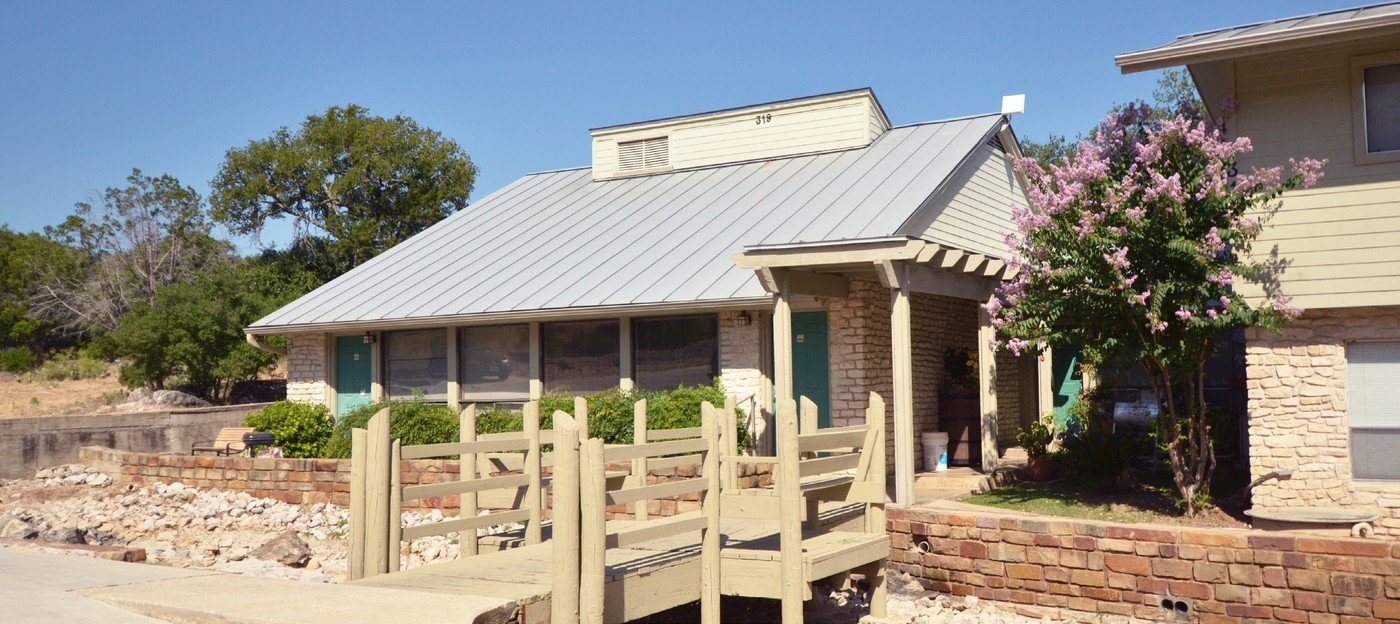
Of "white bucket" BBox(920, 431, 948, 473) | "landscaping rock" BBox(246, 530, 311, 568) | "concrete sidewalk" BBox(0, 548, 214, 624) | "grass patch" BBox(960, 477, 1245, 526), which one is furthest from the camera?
"white bucket" BBox(920, 431, 948, 473)

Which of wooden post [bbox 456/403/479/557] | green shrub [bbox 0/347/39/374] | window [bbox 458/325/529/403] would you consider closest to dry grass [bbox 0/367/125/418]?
green shrub [bbox 0/347/39/374]

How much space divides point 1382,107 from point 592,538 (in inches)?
325

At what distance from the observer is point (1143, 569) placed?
9.89 meters

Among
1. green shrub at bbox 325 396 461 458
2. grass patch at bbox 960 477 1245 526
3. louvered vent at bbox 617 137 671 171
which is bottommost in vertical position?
grass patch at bbox 960 477 1245 526

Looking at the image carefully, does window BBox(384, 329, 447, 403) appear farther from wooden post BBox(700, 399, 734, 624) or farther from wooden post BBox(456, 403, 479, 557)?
wooden post BBox(700, 399, 734, 624)

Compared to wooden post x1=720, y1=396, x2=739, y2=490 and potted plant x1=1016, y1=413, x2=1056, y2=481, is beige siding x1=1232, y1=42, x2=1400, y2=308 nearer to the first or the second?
potted plant x1=1016, y1=413, x2=1056, y2=481

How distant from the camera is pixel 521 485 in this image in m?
8.39

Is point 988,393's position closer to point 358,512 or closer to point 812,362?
point 812,362

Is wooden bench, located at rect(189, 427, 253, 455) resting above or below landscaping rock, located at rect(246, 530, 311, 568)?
above

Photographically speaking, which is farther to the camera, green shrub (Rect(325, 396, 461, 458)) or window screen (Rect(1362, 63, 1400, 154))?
green shrub (Rect(325, 396, 461, 458))

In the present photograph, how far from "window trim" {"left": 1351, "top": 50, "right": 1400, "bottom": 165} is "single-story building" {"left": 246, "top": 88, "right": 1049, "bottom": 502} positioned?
4063mm

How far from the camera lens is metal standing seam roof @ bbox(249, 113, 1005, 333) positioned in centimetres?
1597

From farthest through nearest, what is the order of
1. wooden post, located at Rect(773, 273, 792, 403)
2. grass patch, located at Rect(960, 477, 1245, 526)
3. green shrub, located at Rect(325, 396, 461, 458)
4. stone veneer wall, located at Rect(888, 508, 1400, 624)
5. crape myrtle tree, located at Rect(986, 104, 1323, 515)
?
green shrub, located at Rect(325, 396, 461, 458)
wooden post, located at Rect(773, 273, 792, 403)
grass patch, located at Rect(960, 477, 1245, 526)
crape myrtle tree, located at Rect(986, 104, 1323, 515)
stone veneer wall, located at Rect(888, 508, 1400, 624)

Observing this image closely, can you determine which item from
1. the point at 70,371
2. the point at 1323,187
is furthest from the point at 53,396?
the point at 1323,187
